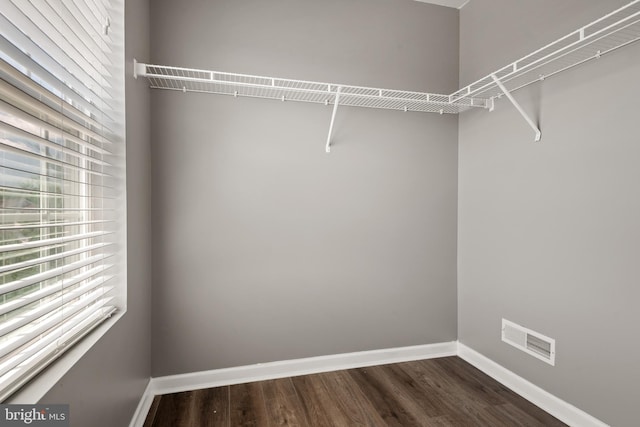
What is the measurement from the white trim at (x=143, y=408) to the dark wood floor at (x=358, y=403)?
0.03m

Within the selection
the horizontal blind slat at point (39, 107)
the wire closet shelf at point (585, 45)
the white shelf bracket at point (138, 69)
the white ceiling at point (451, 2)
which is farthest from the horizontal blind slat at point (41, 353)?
the white ceiling at point (451, 2)

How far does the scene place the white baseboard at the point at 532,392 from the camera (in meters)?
1.56

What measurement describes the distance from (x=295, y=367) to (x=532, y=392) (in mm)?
1387

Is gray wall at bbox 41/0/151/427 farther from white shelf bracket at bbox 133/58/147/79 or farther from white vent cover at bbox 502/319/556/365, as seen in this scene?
Answer: white vent cover at bbox 502/319/556/365

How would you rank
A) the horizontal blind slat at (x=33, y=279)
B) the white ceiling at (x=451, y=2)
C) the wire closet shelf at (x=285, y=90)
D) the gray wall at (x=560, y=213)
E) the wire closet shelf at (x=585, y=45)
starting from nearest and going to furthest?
the horizontal blind slat at (x=33, y=279)
the wire closet shelf at (x=585, y=45)
the gray wall at (x=560, y=213)
the wire closet shelf at (x=285, y=90)
the white ceiling at (x=451, y=2)

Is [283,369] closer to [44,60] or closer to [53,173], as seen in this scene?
[53,173]

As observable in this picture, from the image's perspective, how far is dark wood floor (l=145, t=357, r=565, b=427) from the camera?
1634 mm

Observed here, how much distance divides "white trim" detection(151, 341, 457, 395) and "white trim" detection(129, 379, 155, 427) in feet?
0.23

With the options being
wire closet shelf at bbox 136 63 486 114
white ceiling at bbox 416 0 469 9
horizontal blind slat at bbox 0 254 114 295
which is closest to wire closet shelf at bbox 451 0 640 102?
wire closet shelf at bbox 136 63 486 114

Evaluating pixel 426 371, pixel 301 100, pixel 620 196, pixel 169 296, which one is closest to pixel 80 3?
pixel 301 100

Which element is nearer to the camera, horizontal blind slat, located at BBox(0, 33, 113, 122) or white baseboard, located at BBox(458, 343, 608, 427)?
A: horizontal blind slat, located at BBox(0, 33, 113, 122)

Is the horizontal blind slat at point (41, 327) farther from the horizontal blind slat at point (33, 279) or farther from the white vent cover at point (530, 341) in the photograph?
the white vent cover at point (530, 341)

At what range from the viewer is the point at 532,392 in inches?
70.4

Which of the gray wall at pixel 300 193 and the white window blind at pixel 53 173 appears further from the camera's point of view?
the gray wall at pixel 300 193
